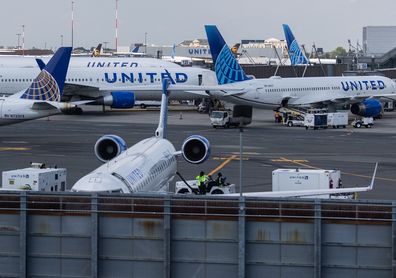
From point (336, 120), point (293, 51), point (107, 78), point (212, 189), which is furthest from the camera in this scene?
point (293, 51)

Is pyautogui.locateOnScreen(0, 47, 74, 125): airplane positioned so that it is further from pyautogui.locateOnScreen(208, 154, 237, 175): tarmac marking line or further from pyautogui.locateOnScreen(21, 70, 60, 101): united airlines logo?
pyautogui.locateOnScreen(208, 154, 237, 175): tarmac marking line

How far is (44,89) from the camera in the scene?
6869 centimetres

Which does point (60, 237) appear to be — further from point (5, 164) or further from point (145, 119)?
point (145, 119)

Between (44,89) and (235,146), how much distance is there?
15.8m

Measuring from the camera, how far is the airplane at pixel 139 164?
30.9 metres

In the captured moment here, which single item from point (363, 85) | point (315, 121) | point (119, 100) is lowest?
point (315, 121)

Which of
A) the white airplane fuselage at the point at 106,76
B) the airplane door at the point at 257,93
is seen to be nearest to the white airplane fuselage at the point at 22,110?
the airplane door at the point at 257,93

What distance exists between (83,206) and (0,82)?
92269 mm

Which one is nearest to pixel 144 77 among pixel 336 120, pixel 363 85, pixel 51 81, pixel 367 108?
pixel 363 85

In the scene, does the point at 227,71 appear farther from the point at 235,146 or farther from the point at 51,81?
the point at 51,81

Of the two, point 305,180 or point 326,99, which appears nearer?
point 305,180

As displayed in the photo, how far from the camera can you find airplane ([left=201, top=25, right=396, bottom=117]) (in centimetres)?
9794

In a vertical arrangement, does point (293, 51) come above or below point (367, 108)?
above

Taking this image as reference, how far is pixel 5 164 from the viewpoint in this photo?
60.6m
